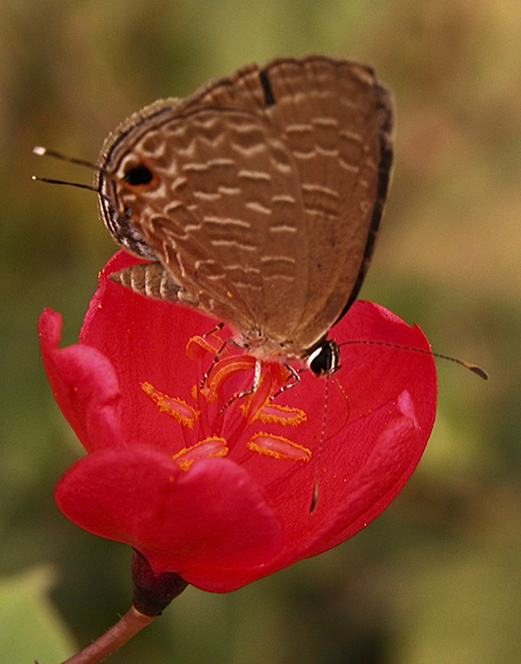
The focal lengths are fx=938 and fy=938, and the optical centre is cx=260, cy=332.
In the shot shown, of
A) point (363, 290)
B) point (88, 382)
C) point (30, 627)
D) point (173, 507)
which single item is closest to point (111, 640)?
point (173, 507)

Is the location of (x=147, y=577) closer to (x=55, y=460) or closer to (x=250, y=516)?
(x=250, y=516)

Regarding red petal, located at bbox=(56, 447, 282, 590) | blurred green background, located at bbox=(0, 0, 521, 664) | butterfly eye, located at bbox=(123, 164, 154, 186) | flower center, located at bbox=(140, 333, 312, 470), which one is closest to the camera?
red petal, located at bbox=(56, 447, 282, 590)

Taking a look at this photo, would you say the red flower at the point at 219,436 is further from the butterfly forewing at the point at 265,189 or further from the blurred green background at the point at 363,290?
the blurred green background at the point at 363,290

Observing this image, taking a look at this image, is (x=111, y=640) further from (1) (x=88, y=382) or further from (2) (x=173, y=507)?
(1) (x=88, y=382)

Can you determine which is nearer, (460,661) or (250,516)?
(250,516)

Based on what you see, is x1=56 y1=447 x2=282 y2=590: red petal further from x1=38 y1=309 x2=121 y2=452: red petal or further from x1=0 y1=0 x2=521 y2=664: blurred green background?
x1=0 y1=0 x2=521 y2=664: blurred green background

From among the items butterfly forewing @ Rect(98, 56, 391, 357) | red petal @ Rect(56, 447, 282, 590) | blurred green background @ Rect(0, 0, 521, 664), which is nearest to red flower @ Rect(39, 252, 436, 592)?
red petal @ Rect(56, 447, 282, 590)

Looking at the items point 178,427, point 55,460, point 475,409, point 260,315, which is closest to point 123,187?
point 260,315

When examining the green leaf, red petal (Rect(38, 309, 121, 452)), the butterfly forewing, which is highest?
the butterfly forewing
